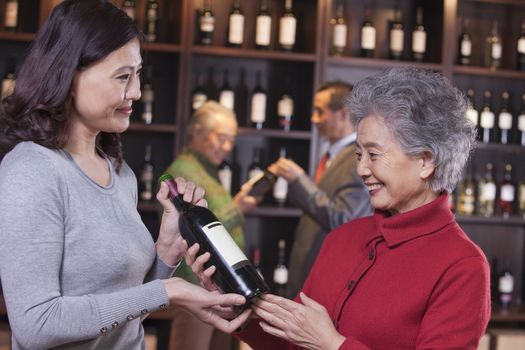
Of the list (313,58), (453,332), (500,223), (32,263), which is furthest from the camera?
(500,223)

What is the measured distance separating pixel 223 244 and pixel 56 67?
444 mm

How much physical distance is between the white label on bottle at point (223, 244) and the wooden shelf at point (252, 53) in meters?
2.54

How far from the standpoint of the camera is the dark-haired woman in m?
1.28

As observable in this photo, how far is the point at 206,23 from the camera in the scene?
157 inches

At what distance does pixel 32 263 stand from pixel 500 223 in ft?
11.9

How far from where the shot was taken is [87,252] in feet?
4.50

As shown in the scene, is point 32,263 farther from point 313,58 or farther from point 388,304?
point 313,58

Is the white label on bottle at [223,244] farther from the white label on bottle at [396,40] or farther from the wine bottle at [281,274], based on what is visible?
the white label on bottle at [396,40]

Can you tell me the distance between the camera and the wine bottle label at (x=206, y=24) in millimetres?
3994

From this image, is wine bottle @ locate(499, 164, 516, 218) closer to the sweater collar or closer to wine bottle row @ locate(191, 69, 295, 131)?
wine bottle row @ locate(191, 69, 295, 131)

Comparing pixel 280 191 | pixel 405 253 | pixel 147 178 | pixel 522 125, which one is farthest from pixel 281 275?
pixel 405 253

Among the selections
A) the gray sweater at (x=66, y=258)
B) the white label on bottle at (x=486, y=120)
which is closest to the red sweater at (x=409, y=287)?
the gray sweater at (x=66, y=258)

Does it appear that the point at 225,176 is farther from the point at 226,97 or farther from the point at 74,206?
the point at 74,206

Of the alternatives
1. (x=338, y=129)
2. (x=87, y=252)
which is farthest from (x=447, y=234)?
(x=338, y=129)
